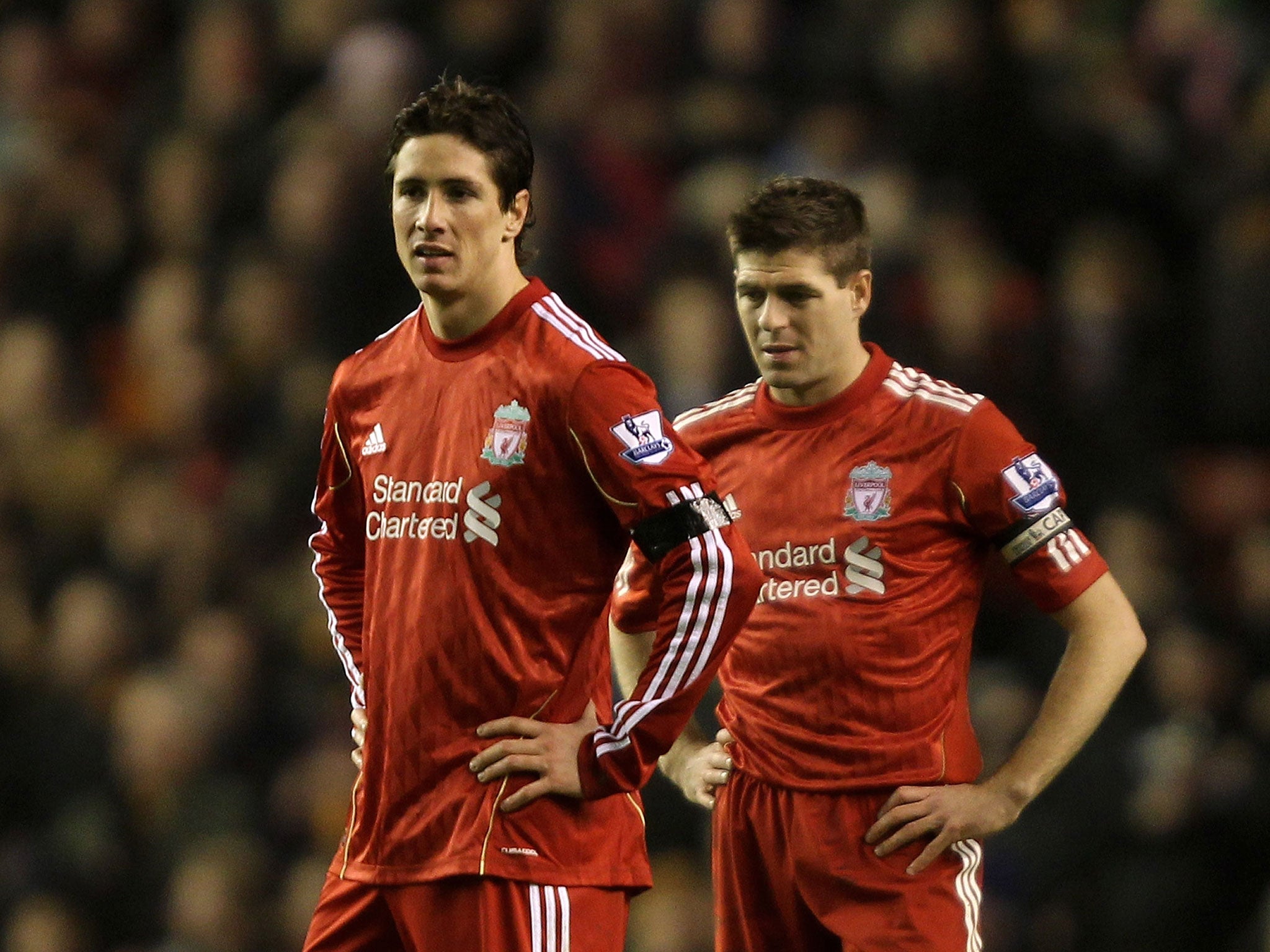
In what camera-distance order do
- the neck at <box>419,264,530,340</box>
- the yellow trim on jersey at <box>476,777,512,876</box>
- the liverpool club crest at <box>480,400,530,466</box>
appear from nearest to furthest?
1. the yellow trim on jersey at <box>476,777,512,876</box>
2. the liverpool club crest at <box>480,400,530,466</box>
3. the neck at <box>419,264,530,340</box>

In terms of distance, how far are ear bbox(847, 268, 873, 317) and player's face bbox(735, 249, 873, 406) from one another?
1.9 inches

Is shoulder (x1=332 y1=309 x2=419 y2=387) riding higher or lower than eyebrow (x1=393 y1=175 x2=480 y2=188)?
lower

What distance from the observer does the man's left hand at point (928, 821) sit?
3889 millimetres

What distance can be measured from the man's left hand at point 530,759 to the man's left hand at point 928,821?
0.68 m

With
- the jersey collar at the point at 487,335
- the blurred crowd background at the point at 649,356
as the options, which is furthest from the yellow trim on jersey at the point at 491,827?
the blurred crowd background at the point at 649,356

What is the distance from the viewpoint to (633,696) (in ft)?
11.7

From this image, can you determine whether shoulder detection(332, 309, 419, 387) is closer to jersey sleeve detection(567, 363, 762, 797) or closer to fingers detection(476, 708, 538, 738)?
jersey sleeve detection(567, 363, 762, 797)

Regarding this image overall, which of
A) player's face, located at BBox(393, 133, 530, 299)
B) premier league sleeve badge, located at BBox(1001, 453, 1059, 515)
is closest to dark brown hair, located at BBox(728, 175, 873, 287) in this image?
premier league sleeve badge, located at BBox(1001, 453, 1059, 515)

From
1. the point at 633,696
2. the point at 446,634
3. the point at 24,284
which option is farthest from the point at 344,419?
the point at 24,284

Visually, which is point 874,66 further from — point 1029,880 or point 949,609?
point 949,609

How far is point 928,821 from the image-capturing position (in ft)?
12.8

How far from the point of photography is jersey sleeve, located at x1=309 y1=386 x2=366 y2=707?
3973mm

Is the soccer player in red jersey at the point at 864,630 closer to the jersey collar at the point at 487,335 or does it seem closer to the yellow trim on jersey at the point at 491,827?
the jersey collar at the point at 487,335

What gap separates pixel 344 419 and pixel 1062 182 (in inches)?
150
